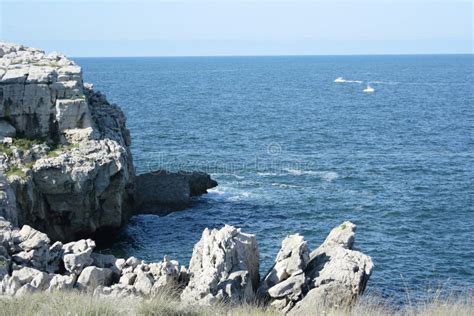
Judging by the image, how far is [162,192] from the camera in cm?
5525

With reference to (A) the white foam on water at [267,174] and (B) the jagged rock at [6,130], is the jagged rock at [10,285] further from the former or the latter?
(A) the white foam on water at [267,174]

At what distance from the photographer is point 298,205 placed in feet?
179

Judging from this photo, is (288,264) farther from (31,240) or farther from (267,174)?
(267,174)

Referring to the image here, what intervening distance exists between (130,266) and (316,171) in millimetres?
38680

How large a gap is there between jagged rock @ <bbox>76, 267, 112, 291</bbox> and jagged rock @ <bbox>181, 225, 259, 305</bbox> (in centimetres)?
395

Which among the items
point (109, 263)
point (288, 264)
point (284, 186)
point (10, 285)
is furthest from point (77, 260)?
point (284, 186)

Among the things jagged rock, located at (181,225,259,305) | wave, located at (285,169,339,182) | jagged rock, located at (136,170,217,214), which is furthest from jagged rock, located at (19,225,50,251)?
wave, located at (285,169,339,182)

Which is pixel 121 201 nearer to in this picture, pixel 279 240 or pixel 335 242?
pixel 279 240

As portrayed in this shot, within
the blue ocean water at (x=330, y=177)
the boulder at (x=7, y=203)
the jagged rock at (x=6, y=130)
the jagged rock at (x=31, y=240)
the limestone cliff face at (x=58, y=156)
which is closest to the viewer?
the jagged rock at (x=31, y=240)

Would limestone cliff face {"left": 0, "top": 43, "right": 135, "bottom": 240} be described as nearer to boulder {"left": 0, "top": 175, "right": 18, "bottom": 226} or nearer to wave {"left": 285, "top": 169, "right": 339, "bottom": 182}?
boulder {"left": 0, "top": 175, "right": 18, "bottom": 226}

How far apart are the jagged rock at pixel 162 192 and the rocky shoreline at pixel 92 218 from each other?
0.30ft

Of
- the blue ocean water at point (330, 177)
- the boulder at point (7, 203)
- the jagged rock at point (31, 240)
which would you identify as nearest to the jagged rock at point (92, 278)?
the jagged rock at point (31, 240)

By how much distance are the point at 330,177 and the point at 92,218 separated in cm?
2691

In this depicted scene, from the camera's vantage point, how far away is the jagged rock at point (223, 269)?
26.9 metres
